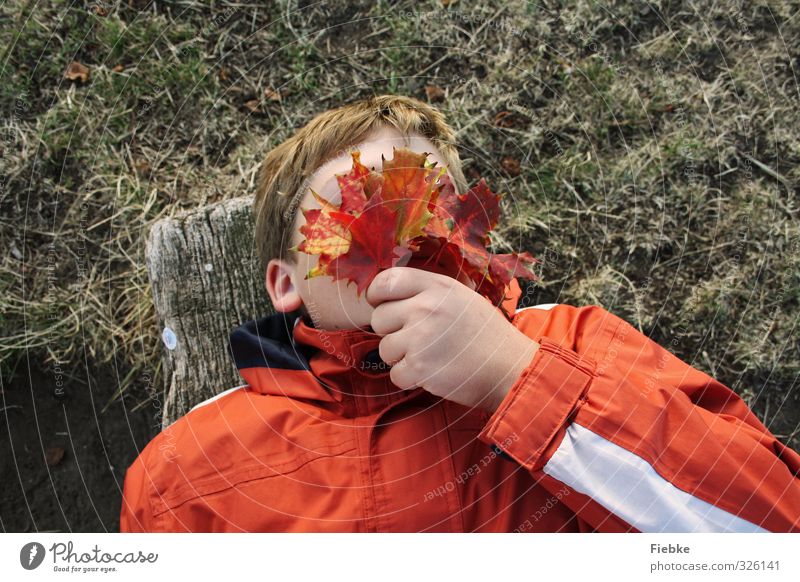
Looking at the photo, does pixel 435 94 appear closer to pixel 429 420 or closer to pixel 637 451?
pixel 429 420

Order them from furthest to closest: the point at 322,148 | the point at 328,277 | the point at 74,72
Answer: the point at 74,72, the point at 322,148, the point at 328,277

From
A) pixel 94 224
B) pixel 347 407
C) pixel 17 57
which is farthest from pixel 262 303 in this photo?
pixel 17 57

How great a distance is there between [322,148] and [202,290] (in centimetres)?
56

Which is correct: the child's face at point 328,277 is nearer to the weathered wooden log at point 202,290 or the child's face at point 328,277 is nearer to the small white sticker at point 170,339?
the weathered wooden log at point 202,290

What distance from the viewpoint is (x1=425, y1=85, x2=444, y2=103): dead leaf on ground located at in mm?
1875

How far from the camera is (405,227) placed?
1111 mm

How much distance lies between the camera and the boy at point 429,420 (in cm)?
112

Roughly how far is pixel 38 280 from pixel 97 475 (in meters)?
0.61

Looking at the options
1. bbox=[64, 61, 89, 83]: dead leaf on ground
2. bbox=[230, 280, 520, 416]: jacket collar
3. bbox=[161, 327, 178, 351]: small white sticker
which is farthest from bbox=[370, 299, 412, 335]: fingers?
bbox=[64, 61, 89, 83]: dead leaf on ground

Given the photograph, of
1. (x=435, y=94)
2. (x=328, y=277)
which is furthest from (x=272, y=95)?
(x=328, y=277)

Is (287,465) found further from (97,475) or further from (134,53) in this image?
(134,53)

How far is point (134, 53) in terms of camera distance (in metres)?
1.86

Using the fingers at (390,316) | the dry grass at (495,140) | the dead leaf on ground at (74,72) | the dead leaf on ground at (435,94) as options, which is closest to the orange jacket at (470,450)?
the fingers at (390,316)

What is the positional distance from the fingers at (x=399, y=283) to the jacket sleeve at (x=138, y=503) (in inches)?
27.2
